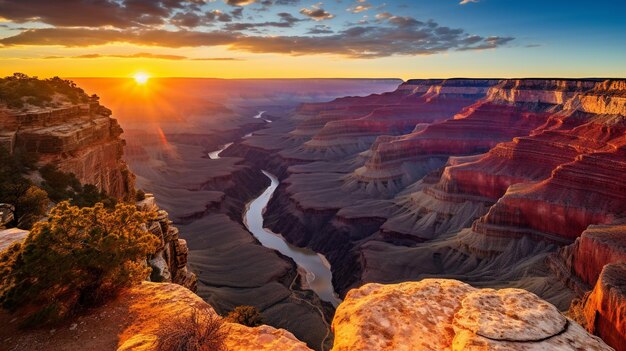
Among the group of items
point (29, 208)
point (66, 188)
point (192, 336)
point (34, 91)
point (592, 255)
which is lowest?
point (592, 255)

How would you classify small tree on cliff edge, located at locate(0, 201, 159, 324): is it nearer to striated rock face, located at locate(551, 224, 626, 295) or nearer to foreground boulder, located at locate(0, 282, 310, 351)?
foreground boulder, located at locate(0, 282, 310, 351)

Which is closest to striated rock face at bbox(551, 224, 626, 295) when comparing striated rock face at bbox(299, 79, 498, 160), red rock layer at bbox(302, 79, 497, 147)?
striated rock face at bbox(299, 79, 498, 160)

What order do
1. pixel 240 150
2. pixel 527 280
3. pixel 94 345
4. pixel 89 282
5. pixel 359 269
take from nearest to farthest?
pixel 94 345 < pixel 89 282 < pixel 527 280 < pixel 359 269 < pixel 240 150

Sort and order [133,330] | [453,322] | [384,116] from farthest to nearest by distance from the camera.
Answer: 1. [384,116]
2. [133,330]
3. [453,322]

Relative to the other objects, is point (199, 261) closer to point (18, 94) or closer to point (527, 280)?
point (18, 94)

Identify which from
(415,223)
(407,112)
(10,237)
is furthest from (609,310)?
(407,112)

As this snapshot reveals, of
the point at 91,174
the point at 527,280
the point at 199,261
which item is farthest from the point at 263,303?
the point at 527,280

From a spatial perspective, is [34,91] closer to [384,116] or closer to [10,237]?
[10,237]
